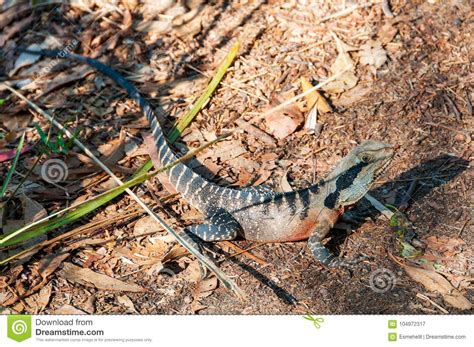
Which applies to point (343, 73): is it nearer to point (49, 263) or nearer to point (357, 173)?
point (357, 173)

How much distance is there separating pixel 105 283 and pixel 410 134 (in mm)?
3489

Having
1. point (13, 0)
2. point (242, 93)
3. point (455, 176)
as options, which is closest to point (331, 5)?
point (242, 93)

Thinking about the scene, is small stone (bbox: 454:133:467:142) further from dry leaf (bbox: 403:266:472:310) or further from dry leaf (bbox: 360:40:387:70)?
dry leaf (bbox: 403:266:472:310)

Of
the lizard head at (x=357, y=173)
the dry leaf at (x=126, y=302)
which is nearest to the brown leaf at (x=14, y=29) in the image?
the dry leaf at (x=126, y=302)

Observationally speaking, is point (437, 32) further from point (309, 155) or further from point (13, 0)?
point (13, 0)

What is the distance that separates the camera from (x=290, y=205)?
6211 mm

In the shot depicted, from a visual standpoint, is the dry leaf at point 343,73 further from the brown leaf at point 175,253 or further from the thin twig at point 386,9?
the brown leaf at point 175,253

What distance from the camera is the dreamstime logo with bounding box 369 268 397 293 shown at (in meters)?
5.64

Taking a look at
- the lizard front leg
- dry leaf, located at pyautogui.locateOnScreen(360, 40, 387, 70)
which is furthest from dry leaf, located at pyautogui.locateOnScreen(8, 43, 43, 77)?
the lizard front leg

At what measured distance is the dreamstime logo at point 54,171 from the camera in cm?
689
